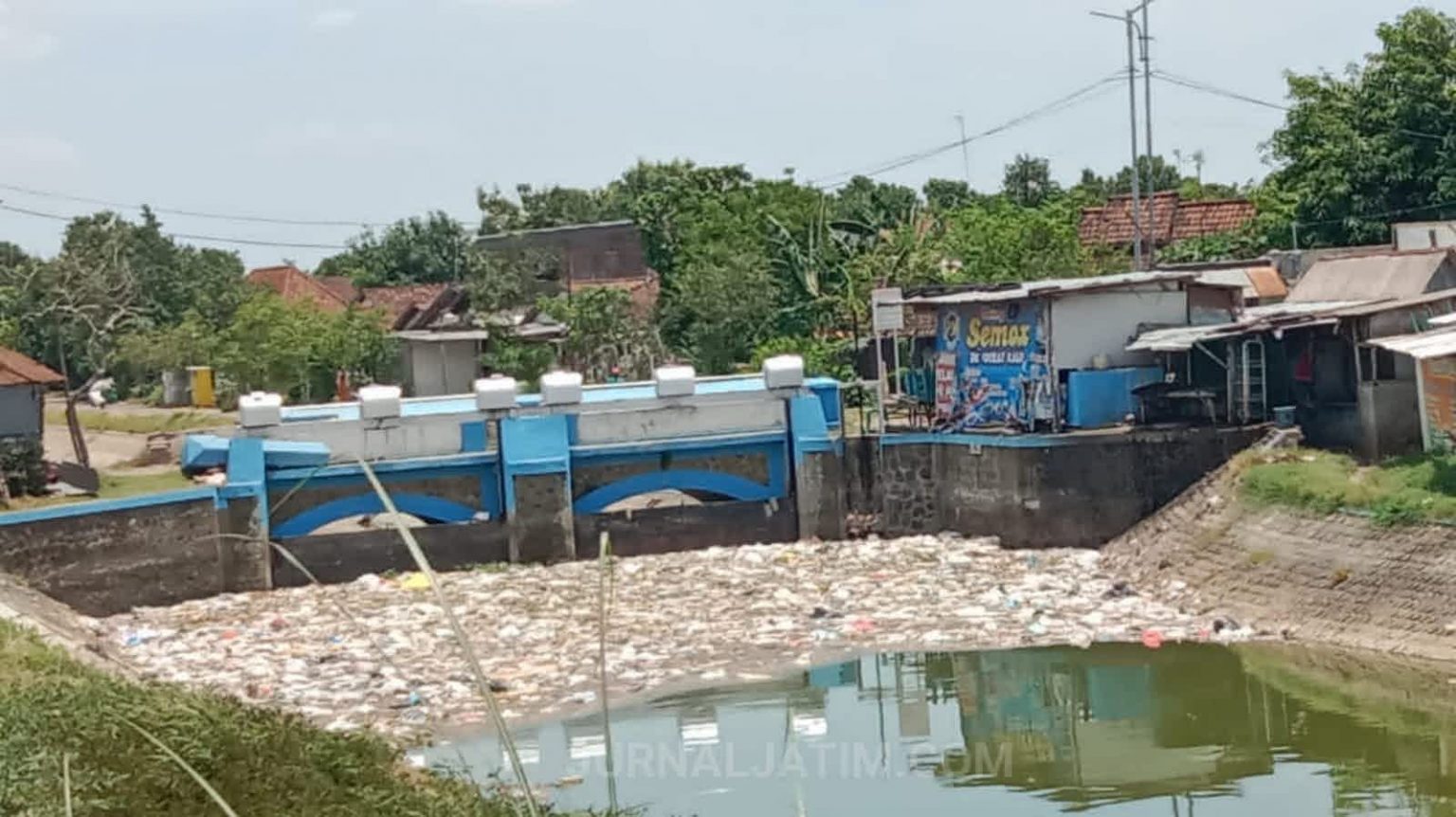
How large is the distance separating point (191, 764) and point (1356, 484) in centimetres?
1170

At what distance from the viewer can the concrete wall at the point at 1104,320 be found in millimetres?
19766

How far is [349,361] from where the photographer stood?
33219mm

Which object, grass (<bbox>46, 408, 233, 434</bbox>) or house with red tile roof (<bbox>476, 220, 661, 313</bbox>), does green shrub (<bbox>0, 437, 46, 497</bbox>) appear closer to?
grass (<bbox>46, 408, 233, 434</bbox>)

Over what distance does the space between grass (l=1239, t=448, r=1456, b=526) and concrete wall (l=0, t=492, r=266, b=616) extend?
35.8 feet

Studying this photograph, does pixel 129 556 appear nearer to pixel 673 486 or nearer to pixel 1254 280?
pixel 673 486

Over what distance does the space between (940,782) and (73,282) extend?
2723 cm

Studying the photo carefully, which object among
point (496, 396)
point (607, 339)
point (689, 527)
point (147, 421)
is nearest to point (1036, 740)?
point (689, 527)

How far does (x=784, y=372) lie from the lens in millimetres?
20953

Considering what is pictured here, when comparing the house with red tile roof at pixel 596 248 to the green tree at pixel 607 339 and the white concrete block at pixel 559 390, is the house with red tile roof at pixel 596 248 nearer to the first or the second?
the green tree at pixel 607 339

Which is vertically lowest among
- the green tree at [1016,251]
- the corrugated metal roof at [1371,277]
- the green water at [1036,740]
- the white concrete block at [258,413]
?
the green water at [1036,740]

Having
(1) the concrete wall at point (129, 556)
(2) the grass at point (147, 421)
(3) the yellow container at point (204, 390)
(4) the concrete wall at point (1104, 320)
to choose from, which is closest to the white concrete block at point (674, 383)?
(4) the concrete wall at point (1104, 320)

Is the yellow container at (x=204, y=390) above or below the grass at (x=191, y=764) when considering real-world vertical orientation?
above

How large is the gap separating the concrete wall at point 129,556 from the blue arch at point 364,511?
26.1 inches

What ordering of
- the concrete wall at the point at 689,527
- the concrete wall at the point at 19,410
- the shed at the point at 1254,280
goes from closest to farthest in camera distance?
the concrete wall at the point at 689,527, the concrete wall at the point at 19,410, the shed at the point at 1254,280
